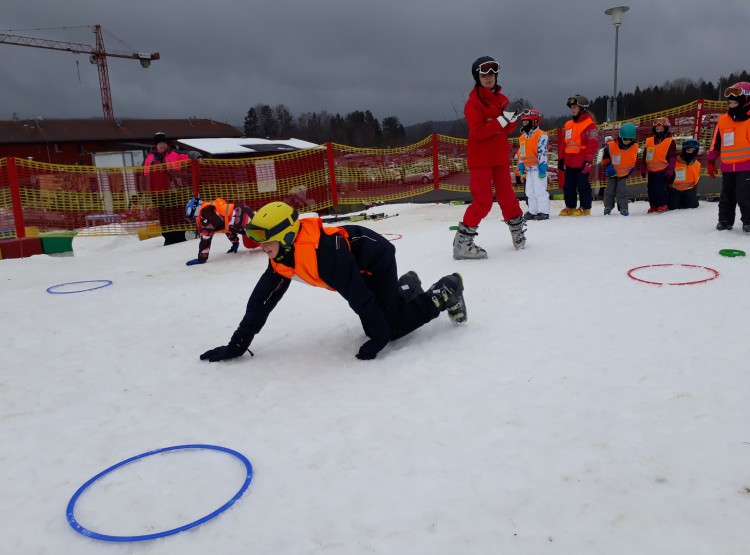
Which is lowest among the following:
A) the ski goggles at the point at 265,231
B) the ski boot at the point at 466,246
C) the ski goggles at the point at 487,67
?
the ski boot at the point at 466,246

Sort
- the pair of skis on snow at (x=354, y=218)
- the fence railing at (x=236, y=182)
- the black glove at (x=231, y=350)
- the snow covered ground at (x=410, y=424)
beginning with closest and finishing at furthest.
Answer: the snow covered ground at (x=410, y=424), the black glove at (x=231, y=350), the fence railing at (x=236, y=182), the pair of skis on snow at (x=354, y=218)

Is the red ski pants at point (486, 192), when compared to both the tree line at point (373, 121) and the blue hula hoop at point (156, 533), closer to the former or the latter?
the blue hula hoop at point (156, 533)

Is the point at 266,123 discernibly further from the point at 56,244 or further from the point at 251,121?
the point at 56,244

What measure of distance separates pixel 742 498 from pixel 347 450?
156cm

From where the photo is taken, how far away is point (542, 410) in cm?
274

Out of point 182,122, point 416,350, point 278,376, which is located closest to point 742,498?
point 416,350

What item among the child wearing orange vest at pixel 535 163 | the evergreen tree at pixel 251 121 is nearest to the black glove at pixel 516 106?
the child wearing orange vest at pixel 535 163

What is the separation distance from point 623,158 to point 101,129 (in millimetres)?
41640

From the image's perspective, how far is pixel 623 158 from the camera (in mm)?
8938

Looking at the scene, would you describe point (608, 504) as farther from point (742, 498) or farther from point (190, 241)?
point (190, 241)

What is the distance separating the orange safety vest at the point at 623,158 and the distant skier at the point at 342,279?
612 centimetres

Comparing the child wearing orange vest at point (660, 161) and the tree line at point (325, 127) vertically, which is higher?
the tree line at point (325, 127)

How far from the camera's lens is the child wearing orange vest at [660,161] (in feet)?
28.6

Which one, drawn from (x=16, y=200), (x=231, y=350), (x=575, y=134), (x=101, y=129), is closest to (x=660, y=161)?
(x=575, y=134)
